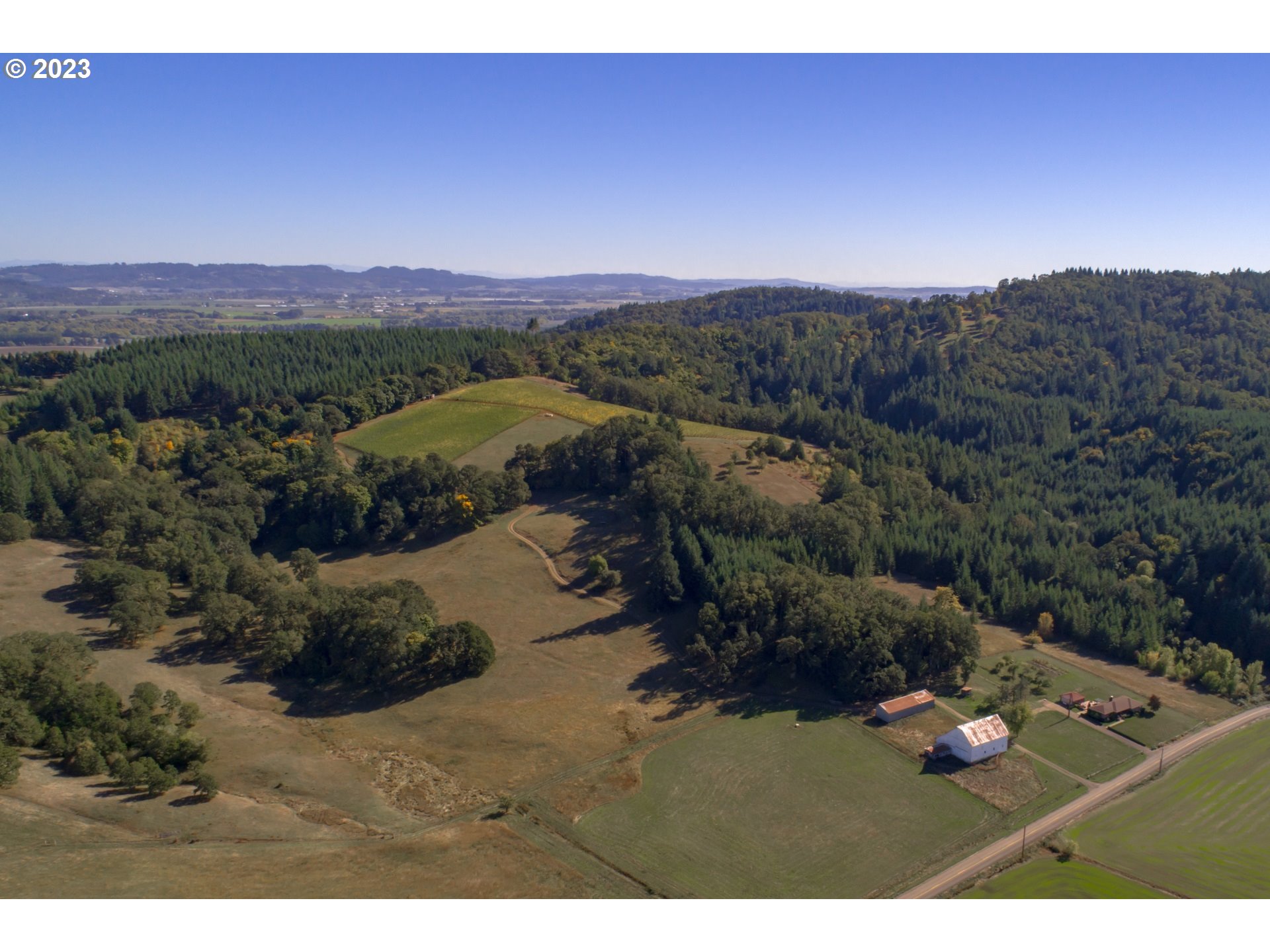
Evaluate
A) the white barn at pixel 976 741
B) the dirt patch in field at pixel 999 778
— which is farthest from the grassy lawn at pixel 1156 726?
the white barn at pixel 976 741

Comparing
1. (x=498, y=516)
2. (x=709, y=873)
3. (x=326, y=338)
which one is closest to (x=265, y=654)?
(x=498, y=516)

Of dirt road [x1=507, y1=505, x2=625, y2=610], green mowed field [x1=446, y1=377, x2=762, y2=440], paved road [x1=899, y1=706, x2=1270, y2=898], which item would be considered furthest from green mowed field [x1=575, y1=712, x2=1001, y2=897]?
green mowed field [x1=446, y1=377, x2=762, y2=440]

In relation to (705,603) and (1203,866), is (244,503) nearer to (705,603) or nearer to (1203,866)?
(705,603)

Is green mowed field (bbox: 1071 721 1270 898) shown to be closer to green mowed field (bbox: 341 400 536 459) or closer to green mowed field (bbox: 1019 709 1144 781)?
green mowed field (bbox: 1019 709 1144 781)

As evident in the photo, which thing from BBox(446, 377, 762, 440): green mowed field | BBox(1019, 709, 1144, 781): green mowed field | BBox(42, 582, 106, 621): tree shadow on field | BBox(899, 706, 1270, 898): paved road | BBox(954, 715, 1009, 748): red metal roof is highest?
BBox(446, 377, 762, 440): green mowed field

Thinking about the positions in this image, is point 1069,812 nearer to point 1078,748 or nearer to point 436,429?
point 1078,748

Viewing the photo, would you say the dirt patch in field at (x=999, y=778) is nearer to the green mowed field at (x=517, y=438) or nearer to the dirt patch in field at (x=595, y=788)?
the dirt patch in field at (x=595, y=788)
